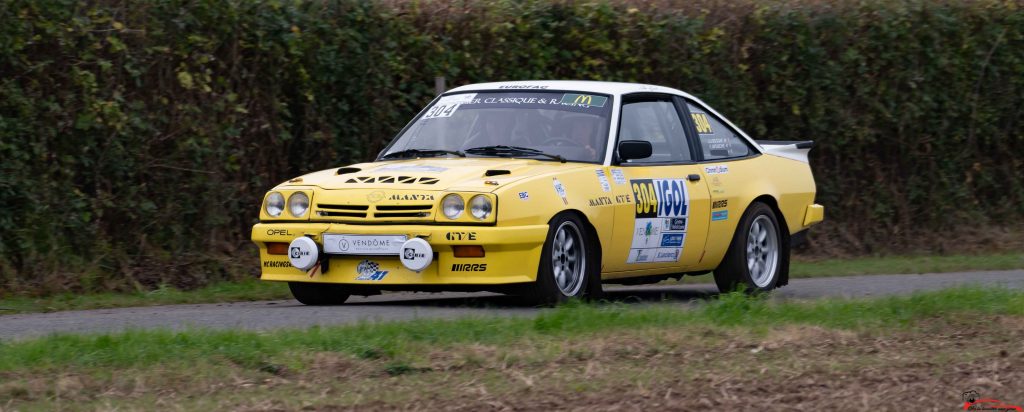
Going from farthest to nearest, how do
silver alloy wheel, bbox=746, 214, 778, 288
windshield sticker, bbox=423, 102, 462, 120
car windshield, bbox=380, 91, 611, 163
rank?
1. silver alloy wheel, bbox=746, 214, 778, 288
2. windshield sticker, bbox=423, 102, 462, 120
3. car windshield, bbox=380, 91, 611, 163

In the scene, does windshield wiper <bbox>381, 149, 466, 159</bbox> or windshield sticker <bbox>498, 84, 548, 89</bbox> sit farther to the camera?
windshield sticker <bbox>498, 84, 548, 89</bbox>

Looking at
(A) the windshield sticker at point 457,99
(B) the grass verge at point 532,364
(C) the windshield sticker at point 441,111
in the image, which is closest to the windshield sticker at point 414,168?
A: (C) the windshield sticker at point 441,111

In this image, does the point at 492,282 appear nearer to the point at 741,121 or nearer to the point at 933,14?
the point at 741,121

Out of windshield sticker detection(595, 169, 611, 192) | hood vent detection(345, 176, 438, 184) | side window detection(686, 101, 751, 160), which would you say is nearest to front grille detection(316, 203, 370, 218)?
hood vent detection(345, 176, 438, 184)

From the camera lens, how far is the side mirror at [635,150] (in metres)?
9.66

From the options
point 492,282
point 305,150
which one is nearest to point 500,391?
point 492,282

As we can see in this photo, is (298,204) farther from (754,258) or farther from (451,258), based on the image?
(754,258)

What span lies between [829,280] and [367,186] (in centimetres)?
533

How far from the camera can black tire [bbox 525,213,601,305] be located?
893 cm

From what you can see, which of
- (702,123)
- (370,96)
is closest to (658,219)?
(702,123)

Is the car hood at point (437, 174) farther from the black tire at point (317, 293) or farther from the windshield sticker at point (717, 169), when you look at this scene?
the windshield sticker at point (717, 169)

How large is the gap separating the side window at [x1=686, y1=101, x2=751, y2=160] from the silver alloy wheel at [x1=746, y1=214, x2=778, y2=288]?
518 millimetres

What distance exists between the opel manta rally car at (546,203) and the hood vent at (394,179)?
0.01m

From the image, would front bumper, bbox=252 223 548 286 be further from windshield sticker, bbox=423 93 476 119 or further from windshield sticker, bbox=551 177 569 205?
windshield sticker, bbox=423 93 476 119
